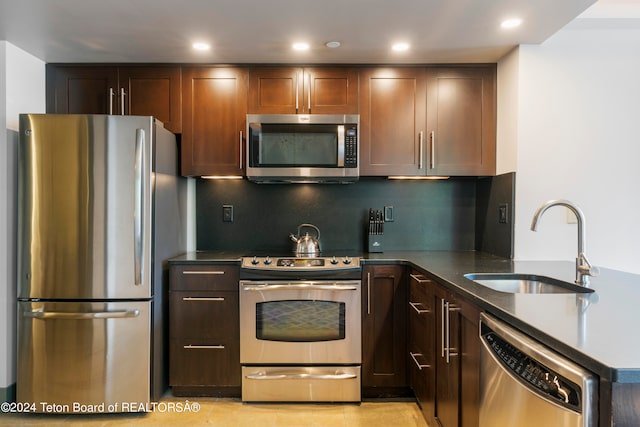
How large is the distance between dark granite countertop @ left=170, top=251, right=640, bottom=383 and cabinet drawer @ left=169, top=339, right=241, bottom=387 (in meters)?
1.32

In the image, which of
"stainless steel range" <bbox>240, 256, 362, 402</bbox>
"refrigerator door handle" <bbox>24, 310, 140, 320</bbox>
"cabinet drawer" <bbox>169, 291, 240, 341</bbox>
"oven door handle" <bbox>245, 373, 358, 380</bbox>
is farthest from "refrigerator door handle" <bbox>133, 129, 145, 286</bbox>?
"oven door handle" <bbox>245, 373, 358, 380</bbox>

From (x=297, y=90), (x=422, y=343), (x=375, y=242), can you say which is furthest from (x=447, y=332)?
(x=297, y=90)

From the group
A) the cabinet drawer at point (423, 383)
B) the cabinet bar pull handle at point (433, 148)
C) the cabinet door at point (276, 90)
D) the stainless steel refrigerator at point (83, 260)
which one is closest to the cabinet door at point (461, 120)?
the cabinet bar pull handle at point (433, 148)

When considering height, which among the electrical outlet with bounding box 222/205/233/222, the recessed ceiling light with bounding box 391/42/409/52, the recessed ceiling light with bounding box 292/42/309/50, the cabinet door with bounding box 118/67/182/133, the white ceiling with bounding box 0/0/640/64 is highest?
the recessed ceiling light with bounding box 391/42/409/52

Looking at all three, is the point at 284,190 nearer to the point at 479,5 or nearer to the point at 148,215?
the point at 148,215

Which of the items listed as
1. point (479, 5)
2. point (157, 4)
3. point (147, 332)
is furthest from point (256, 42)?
point (147, 332)

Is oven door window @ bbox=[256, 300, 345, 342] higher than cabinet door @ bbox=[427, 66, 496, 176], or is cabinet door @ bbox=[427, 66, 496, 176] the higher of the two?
cabinet door @ bbox=[427, 66, 496, 176]

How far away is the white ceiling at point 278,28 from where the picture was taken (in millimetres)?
1976

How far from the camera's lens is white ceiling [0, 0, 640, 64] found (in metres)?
1.98

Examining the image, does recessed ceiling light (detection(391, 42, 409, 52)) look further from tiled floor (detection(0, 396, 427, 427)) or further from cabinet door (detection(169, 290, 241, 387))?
tiled floor (detection(0, 396, 427, 427))

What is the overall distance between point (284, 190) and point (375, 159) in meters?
0.77

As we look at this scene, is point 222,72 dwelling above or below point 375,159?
above

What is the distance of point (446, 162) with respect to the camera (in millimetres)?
2768

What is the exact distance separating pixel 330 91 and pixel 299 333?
1.67m
